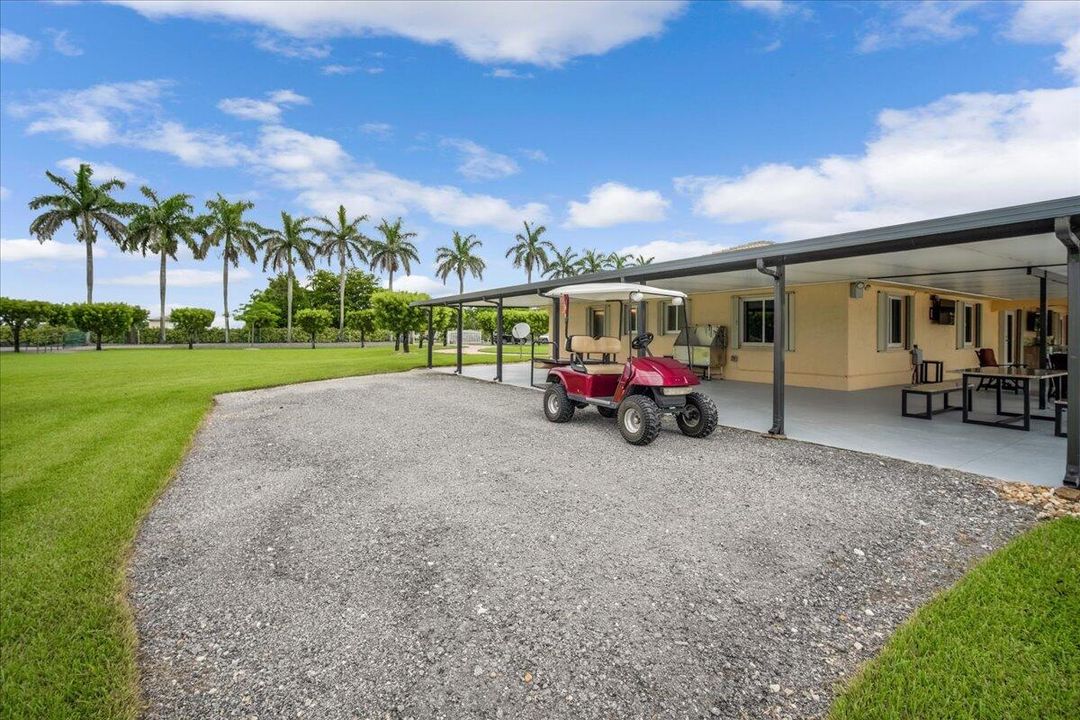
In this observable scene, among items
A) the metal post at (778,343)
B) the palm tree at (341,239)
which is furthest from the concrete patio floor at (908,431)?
the palm tree at (341,239)

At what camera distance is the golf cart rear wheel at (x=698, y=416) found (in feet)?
20.2

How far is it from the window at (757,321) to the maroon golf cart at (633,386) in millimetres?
5623

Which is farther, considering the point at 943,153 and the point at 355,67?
the point at 355,67

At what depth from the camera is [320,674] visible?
84.7 inches

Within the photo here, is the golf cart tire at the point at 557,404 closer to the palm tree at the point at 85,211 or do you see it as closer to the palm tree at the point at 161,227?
the palm tree at the point at 161,227

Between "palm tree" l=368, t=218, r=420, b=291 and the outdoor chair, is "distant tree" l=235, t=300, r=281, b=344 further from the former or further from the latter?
the outdoor chair

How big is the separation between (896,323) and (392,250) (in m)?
41.9

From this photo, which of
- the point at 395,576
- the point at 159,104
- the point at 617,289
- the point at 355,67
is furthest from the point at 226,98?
the point at 395,576

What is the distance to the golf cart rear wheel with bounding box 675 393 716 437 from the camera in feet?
20.2

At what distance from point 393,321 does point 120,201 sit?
27365mm

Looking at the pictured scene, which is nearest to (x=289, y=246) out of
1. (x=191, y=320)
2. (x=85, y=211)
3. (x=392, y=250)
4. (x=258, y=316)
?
(x=258, y=316)

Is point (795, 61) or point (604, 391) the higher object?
point (795, 61)

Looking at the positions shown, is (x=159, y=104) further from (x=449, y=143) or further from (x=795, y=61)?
(x=795, y=61)

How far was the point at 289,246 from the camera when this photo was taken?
4100cm
